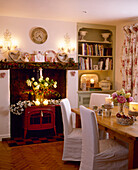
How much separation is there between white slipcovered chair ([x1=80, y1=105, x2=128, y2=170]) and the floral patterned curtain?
2.27 metres

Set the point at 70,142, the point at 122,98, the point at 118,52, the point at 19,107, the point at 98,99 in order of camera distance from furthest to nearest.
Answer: the point at 118,52, the point at 19,107, the point at 98,99, the point at 70,142, the point at 122,98

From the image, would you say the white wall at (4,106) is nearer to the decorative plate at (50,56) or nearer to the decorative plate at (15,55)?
the decorative plate at (15,55)

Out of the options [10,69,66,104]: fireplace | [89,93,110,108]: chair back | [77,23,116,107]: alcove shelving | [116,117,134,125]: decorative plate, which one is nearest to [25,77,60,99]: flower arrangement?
[10,69,66,104]: fireplace

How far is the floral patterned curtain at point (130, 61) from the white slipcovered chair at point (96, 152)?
89.3 inches

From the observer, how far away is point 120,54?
5.57m

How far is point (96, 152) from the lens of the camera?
2645mm

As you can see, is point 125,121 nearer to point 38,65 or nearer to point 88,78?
point 38,65

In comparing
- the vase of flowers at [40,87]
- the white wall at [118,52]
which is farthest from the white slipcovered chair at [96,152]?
the white wall at [118,52]

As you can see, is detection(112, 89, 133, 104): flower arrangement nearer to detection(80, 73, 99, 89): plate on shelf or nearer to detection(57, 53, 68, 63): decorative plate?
detection(57, 53, 68, 63): decorative plate

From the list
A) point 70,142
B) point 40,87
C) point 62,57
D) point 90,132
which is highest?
point 62,57

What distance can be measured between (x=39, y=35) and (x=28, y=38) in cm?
26

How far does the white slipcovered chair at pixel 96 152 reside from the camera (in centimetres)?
262

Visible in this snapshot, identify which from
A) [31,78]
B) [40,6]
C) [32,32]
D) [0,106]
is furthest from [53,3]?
[0,106]

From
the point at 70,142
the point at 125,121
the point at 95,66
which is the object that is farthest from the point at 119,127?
the point at 95,66
